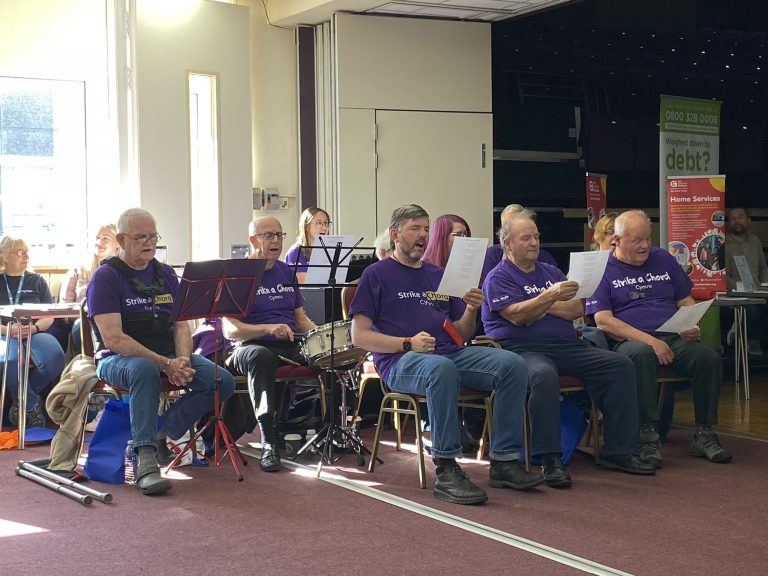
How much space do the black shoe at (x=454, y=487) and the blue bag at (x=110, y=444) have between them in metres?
1.48

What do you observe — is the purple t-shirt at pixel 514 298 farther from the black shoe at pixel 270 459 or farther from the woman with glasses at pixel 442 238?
the black shoe at pixel 270 459

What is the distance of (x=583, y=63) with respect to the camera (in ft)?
34.3

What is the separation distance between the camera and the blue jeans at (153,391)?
489 cm

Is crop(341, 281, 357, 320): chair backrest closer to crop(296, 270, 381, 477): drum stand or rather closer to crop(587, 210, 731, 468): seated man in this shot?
Result: crop(296, 270, 381, 477): drum stand

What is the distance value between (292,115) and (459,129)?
4.56 ft

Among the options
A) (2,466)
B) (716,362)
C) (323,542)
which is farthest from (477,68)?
(323,542)

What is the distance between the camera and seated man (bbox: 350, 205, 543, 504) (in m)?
4.71

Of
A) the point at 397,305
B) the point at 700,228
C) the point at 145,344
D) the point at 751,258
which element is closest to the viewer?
the point at 397,305

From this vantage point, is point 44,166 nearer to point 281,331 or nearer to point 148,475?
point 281,331

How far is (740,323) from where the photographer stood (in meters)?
7.78

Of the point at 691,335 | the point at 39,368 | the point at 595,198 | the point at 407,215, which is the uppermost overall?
the point at 595,198

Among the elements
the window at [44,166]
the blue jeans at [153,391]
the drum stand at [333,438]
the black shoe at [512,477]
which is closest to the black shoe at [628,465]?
the black shoe at [512,477]

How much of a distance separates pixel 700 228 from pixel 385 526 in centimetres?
457

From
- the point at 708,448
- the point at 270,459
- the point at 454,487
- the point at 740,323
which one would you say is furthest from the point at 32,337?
the point at 740,323
